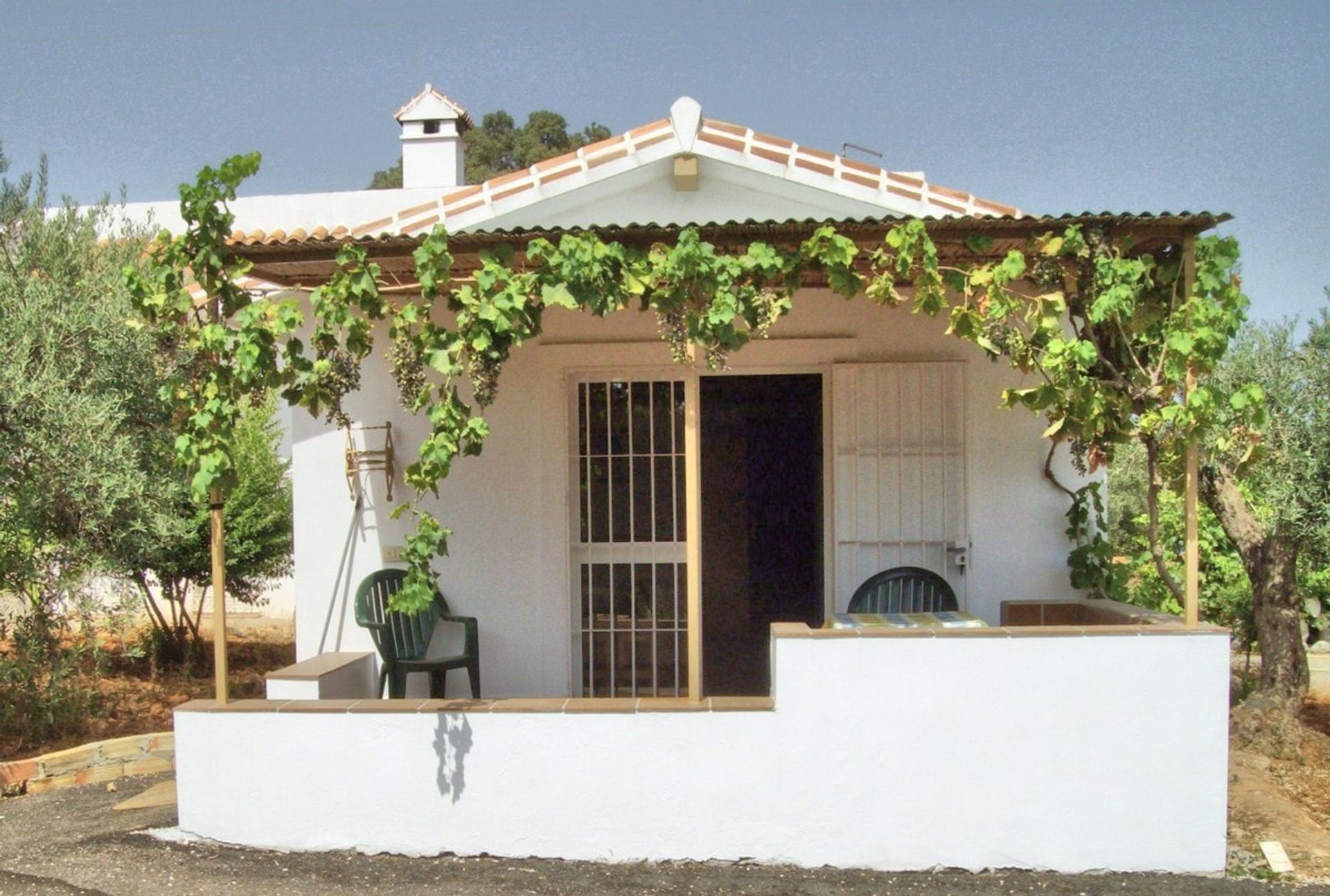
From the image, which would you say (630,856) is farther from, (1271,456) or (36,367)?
(1271,456)

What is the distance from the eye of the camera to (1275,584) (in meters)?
7.59

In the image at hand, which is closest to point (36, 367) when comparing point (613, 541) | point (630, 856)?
point (613, 541)

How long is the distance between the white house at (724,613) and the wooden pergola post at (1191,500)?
14 cm

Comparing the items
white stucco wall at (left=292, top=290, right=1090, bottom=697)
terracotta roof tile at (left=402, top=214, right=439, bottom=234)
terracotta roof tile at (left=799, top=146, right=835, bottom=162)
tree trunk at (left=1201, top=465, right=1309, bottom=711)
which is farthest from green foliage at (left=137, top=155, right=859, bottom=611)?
tree trunk at (left=1201, top=465, right=1309, bottom=711)

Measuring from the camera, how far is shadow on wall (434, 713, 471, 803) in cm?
530

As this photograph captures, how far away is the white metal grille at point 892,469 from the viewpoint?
684cm

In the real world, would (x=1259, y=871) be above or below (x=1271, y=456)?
below

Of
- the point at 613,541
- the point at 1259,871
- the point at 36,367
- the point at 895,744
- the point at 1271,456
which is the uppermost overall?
the point at 36,367

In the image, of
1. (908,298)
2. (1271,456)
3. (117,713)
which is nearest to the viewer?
(908,298)

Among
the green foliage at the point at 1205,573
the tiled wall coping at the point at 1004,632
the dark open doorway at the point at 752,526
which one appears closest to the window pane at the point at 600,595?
the dark open doorway at the point at 752,526

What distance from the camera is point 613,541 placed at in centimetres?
702

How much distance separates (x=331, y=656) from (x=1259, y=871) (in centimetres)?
528

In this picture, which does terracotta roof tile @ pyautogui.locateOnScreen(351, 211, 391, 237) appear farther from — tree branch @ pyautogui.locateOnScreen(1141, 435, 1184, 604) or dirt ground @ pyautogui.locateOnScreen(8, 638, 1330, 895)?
tree branch @ pyautogui.locateOnScreen(1141, 435, 1184, 604)

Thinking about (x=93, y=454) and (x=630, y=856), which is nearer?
(x=630, y=856)
